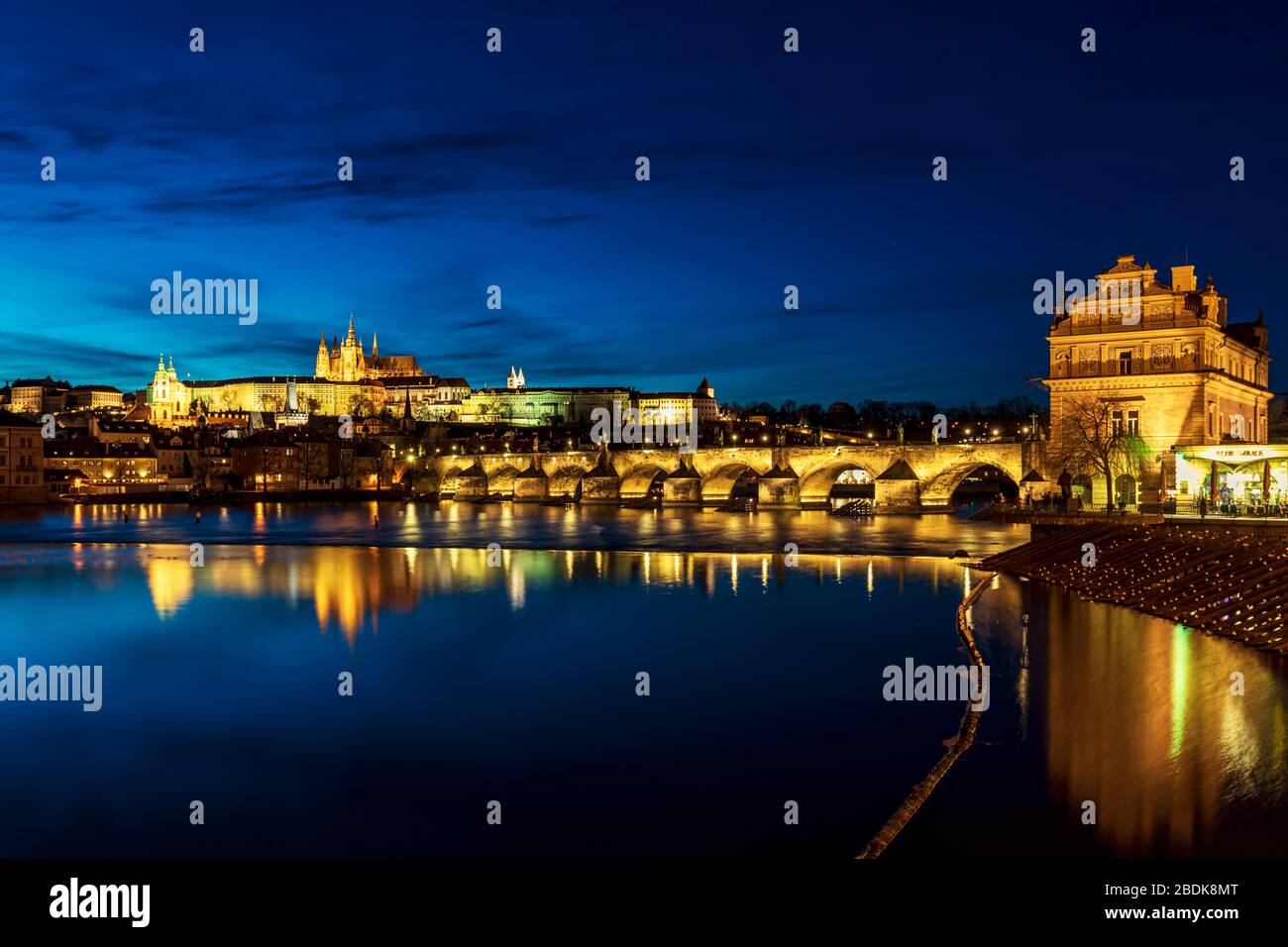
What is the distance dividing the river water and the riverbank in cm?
63

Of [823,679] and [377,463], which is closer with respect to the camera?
[823,679]

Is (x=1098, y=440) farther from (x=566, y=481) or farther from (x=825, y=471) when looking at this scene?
(x=566, y=481)

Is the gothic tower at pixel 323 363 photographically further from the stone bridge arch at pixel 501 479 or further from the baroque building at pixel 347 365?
the stone bridge arch at pixel 501 479

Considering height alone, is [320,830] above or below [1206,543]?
below

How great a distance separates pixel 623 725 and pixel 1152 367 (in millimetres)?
27133

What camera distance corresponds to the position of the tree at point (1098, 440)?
33.2 metres

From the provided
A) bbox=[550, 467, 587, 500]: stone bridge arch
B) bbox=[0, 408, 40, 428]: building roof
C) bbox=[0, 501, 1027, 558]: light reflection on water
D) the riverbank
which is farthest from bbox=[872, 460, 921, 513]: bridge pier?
bbox=[0, 408, 40, 428]: building roof

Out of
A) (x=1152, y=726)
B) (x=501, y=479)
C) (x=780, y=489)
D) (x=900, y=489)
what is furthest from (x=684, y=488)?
(x=1152, y=726)

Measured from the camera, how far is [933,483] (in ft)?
169

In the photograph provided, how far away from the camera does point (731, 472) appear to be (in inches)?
2532

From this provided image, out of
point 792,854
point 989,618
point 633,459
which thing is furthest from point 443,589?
point 633,459

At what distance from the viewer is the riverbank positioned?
17.3 meters

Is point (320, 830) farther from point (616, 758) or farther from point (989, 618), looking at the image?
point (989, 618)
